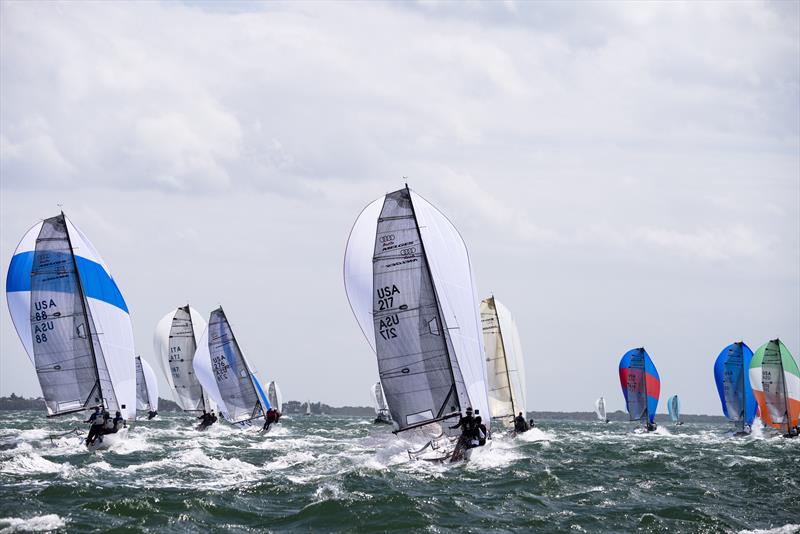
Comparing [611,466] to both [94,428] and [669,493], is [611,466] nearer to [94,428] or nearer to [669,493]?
[669,493]

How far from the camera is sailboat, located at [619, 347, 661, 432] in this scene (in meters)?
65.4

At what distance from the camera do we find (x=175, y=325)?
64.3 metres

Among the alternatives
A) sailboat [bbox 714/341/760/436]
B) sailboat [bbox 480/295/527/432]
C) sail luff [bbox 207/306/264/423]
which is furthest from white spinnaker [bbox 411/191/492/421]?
sailboat [bbox 714/341/760/436]

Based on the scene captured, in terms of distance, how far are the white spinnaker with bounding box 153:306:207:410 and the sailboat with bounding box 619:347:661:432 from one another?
2710cm

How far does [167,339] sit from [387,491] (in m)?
47.5

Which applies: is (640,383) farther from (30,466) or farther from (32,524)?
(32,524)

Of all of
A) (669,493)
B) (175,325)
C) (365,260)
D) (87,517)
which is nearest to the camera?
(87,517)

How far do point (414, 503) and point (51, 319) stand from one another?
20165 mm

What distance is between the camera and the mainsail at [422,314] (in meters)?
29.5

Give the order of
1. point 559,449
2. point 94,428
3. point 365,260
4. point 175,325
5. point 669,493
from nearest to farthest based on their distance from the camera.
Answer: point 669,493 → point 365,260 → point 94,428 → point 559,449 → point 175,325

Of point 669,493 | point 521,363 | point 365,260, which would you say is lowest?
point 669,493

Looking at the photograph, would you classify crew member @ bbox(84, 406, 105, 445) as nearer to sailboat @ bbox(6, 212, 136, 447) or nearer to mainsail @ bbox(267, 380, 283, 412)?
sailboat @ bbox(6, 212, 136, 447)

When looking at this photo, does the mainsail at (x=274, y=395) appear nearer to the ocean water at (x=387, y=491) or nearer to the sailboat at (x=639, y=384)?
the sailboat at (x=639, y=384)

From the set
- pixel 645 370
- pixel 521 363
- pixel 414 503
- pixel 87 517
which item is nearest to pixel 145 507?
pixel 87 517
